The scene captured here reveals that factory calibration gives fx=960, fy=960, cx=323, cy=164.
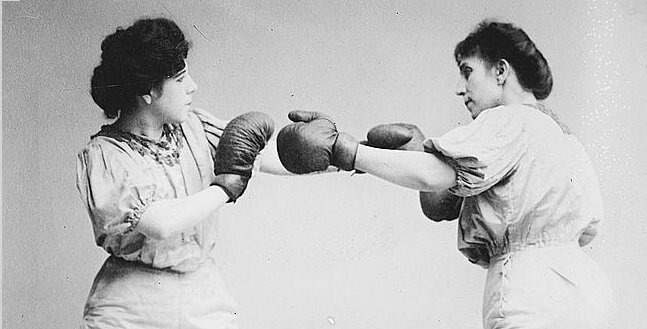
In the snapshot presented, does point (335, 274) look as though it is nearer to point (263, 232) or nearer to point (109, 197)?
point (263, 232)

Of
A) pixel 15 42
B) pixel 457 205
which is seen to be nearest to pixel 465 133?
pixel 457 205

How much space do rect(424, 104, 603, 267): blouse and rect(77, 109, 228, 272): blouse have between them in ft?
1.11

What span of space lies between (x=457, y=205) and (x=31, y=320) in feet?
2.19

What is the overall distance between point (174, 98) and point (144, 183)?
0.48 feet

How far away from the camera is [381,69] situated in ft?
4.91

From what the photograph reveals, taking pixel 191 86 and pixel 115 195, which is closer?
pixel 115 195

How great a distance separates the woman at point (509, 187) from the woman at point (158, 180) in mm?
105

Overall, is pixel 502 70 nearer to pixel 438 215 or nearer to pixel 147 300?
pixel 438 215

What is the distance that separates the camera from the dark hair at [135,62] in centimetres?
141

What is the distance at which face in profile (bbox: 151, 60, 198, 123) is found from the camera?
141 cm

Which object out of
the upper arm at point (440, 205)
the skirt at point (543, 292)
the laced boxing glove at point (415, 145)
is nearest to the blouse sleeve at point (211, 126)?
the laced boxing glove at point (415, 145)

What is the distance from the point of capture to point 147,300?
4.51ft

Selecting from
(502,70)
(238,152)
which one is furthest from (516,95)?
(238,152)

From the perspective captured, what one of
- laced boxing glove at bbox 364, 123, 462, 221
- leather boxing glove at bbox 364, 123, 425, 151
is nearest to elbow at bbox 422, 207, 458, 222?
laced boxing glove at bbox 364, 123, 462, 221
